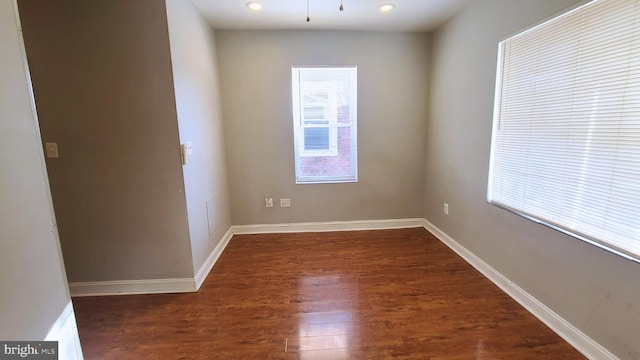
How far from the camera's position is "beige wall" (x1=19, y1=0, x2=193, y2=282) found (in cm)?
196

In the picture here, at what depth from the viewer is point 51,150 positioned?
209cm

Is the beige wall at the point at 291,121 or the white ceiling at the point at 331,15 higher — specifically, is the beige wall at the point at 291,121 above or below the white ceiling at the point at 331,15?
below

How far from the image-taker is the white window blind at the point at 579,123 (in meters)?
1.39

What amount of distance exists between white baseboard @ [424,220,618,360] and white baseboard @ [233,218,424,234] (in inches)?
34.8

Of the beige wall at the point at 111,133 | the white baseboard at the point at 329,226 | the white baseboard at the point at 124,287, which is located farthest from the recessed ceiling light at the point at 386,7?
the white baseboard at the point at 124,287

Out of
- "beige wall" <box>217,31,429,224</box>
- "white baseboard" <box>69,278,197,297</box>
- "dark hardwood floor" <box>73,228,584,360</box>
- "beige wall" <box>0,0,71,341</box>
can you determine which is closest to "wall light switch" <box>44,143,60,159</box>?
"white baseboard" <box>69,278,197,297</box>

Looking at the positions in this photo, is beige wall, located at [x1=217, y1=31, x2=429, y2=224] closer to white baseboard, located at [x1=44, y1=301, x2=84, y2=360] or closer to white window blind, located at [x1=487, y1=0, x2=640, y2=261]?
white window blind, located at [x1=487, y1=0, x2=640, y2=261]

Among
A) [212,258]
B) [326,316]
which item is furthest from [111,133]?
[326,316]

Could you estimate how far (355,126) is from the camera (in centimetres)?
345

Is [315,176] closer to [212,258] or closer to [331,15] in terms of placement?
[212,258]

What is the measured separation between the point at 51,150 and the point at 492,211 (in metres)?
3.58

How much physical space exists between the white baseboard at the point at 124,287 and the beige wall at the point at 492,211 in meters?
2.66

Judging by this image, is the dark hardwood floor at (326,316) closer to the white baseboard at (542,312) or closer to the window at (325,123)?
the white baseboard at (542,312)

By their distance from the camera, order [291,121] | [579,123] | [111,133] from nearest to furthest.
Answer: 1. [579,123]
2. [111,133]
3. [291,121]
